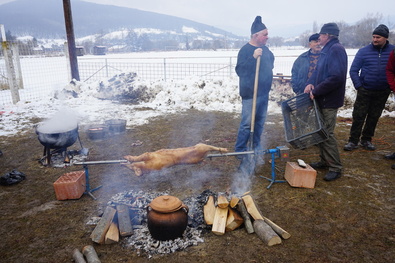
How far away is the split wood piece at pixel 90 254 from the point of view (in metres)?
2.86

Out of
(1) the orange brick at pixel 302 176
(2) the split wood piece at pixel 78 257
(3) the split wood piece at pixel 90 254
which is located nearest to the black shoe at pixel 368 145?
(1) the orange brick at pixel 302 176

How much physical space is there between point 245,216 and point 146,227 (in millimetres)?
1409

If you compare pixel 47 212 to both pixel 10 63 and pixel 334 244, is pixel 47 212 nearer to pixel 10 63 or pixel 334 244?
pixel 334 244

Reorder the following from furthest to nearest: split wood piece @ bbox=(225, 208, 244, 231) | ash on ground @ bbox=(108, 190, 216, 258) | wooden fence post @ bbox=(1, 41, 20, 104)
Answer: wooden fence post @ bbox=(1, 41, 20, 104), split wood piece @ bbox=(225, 208, 244, 231), ash on ground @ bbox=(108, 190, 216, 258)

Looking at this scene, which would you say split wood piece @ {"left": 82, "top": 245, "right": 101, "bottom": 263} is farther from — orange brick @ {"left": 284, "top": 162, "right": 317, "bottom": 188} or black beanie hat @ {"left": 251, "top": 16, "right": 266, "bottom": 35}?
black beanie hat @ {"left": 251, "top": 16, "right": 266, "bottom": 35}

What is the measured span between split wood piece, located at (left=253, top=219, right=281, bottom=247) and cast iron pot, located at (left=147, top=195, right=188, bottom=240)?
3.21 feet

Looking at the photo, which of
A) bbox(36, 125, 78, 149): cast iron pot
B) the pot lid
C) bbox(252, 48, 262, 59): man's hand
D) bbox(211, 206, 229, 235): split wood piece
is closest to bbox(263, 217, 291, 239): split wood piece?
bbox(211, 206, 229, 235): split wood piece

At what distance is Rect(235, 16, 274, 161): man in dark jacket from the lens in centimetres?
482

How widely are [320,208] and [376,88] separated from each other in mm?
3410

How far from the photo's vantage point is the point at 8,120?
9164 millimetres

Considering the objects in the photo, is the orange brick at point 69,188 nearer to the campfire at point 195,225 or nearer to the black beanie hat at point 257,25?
the campfire at point 195,225

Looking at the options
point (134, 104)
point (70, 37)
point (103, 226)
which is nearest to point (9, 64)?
point (70, 37)

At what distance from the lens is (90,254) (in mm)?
2922

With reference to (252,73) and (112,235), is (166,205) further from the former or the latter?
(252,73)
